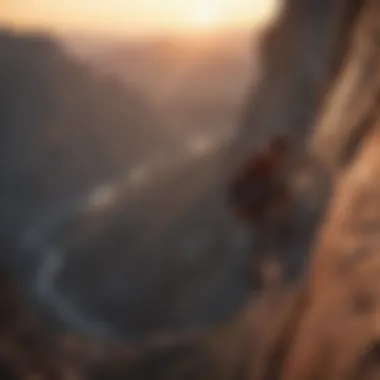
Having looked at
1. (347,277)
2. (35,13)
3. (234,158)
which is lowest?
(347,277)

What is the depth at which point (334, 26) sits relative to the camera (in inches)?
25.2

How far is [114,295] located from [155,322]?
4 centimetres

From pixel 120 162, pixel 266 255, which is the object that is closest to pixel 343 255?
pixel 266 255

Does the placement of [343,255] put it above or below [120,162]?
below

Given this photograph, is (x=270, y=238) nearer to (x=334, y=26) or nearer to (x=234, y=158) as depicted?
(x=234, y=158)

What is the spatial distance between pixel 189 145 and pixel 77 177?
0.10m

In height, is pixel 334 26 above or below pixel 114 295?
above

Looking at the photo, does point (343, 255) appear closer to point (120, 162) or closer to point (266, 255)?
point (266, 255)

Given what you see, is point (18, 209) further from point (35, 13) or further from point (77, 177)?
point (35, 13)

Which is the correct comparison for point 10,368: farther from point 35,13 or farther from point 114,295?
point 35,13

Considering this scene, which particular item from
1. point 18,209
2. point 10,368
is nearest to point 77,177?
point 18,209

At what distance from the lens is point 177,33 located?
625 millimetres

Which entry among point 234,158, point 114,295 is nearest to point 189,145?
point 234,158

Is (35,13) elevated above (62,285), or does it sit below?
above
